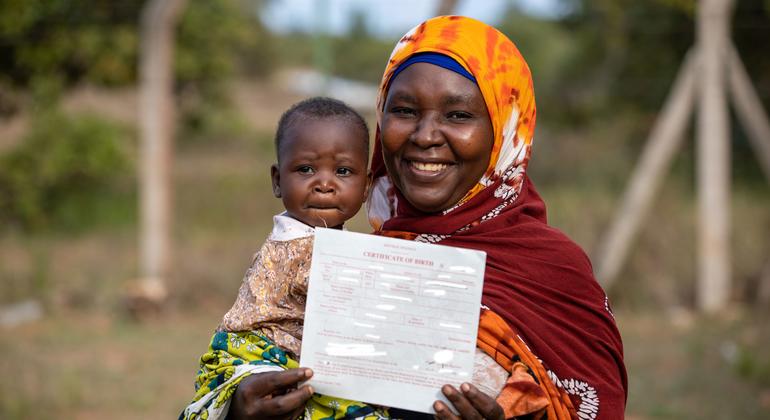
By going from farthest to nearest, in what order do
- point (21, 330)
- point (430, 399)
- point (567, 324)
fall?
A: point (21, 330), point (567, 324), point (430, 399)

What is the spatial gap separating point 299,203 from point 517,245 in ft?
1.80

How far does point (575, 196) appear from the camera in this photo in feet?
34.6

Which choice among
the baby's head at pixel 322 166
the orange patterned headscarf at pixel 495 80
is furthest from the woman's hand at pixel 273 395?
the orange patterned headscarf at pixel 495 80

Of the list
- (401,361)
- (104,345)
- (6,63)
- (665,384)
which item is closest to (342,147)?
(401,361)

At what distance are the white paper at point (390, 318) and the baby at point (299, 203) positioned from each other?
0.16 m

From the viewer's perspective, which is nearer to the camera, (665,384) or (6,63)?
(665,384)

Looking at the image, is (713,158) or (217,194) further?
(217,194)

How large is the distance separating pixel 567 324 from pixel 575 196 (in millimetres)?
8245

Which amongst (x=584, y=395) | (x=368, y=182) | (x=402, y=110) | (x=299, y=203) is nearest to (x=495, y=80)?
(x=402, y=110)

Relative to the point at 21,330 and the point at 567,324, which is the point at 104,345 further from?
the point at 567,324

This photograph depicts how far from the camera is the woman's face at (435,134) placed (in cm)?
240

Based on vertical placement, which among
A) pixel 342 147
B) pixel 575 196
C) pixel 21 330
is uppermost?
pixel 342 147

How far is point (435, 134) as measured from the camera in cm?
238

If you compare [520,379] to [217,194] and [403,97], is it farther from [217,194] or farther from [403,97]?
[217,194]
